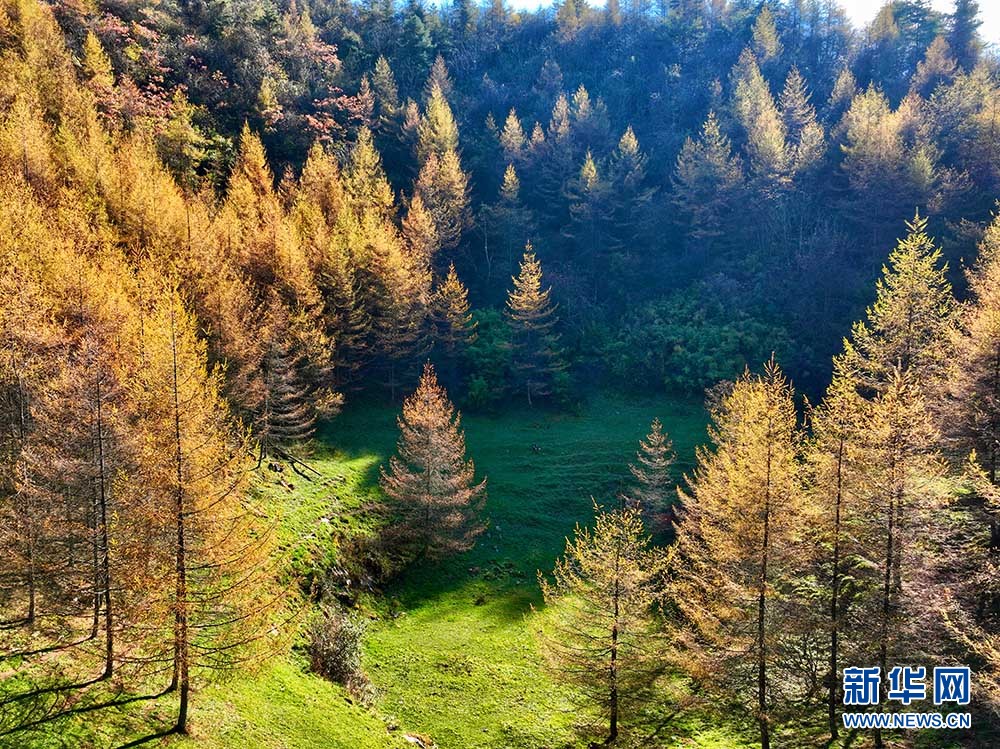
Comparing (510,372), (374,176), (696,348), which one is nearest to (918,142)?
(696,348)

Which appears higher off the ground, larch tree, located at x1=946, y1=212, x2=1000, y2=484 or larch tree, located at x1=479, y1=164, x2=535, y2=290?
larch tree, located at x1=479, y1=164, x2=535, y2=290

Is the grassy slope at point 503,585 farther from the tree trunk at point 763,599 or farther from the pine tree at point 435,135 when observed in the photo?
the pine tree at point 435,135

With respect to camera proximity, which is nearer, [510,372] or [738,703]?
[738,703]

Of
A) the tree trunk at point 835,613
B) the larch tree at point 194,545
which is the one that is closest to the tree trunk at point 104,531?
the larch tree at point 194,545

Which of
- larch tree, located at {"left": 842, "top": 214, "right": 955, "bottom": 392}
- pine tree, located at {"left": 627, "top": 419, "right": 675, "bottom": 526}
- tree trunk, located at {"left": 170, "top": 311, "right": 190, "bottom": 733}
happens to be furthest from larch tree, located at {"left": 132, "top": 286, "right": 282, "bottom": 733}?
larch tree, located at {"left": 842, "top": 214, "right": 955, "bottom": 392}

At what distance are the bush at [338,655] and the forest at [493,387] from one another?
0.55 ft

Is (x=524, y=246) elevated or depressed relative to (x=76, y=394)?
elevated

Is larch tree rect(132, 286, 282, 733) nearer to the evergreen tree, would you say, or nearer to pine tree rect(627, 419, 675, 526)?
pine tree rect(627, 419, 675, 526)

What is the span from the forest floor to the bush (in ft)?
2.43

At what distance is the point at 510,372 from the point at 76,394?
38.6 metres

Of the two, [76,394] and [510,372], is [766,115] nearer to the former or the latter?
[510,372]

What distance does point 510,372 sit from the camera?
2090 inches

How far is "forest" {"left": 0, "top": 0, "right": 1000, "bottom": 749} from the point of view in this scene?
689 inches

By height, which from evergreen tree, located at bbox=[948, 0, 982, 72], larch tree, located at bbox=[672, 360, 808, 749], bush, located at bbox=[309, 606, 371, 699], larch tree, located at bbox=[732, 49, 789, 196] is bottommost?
bush, located at bbox=[309, 606, 371, 699]
